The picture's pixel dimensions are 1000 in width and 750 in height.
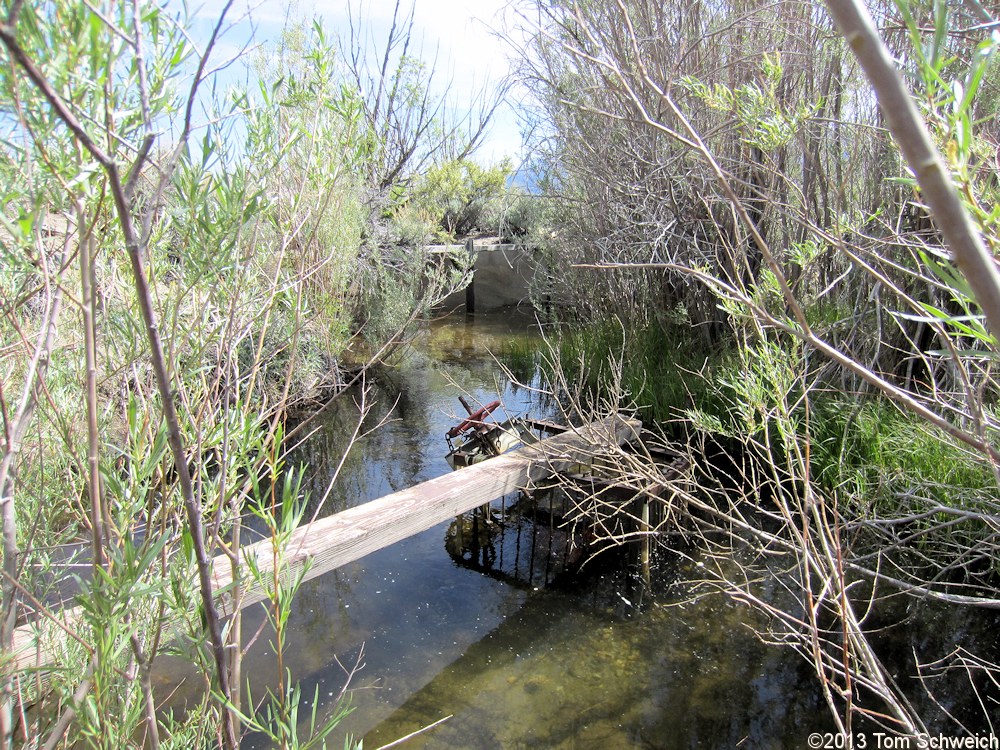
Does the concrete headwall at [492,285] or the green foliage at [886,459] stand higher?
the concrete headwall at [492,285]

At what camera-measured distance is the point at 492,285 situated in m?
14.9

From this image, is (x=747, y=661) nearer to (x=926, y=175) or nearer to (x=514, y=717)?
(x=514, y=717)

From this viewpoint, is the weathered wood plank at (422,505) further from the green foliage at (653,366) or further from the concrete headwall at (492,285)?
the concrete headwall at (492,285)

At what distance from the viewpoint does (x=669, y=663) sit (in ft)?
13.1

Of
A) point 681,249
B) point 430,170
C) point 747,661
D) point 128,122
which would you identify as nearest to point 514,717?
point 747,661

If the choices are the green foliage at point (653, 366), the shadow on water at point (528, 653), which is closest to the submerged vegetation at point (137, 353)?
the shadow on water at point (528, 653)

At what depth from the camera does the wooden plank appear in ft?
10.9

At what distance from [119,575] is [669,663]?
11.7 ft

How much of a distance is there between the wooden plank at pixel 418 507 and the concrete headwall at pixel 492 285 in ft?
31.1

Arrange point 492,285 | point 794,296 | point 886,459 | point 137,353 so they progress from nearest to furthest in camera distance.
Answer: point 137,353 → point 794,296 → point 886,459 → point 492,285

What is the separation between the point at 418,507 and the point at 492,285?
37.0ft

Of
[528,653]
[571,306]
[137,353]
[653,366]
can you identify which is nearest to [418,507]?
[528,653]

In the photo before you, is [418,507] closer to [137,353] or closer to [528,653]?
[528,653]

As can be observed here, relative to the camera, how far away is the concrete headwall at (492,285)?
14609 millimetres
